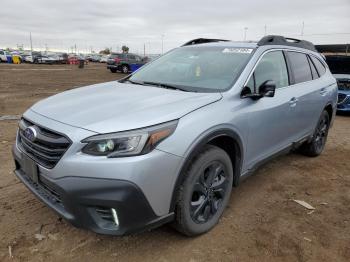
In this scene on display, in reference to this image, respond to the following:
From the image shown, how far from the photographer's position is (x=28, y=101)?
34.7 feet

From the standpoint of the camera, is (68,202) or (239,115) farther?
(239,115)

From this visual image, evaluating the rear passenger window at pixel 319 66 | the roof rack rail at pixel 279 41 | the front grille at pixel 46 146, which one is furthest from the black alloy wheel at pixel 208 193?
the rear passenger window at pixel 319 66

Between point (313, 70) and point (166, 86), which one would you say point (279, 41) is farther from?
point (166, 86)

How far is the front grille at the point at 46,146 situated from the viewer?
2426 mm

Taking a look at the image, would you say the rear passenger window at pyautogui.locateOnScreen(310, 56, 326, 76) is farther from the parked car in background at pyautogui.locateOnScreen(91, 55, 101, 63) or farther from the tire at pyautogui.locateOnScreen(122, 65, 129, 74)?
the parked car in background at pyautogui.locateOnScreen(91, 55, 101, 63)

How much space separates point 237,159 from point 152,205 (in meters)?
1.20

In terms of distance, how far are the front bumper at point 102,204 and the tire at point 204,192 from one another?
0.87 feet

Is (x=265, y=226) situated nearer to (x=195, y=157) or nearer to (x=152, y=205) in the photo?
(x=195, y=157)

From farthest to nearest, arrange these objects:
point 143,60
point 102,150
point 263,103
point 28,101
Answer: point 143,60
point 28,101
point 263,103
point 102,150

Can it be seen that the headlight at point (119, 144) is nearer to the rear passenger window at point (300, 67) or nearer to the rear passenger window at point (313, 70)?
the rear passenger window at point (300, 67)

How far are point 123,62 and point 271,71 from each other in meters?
25.2

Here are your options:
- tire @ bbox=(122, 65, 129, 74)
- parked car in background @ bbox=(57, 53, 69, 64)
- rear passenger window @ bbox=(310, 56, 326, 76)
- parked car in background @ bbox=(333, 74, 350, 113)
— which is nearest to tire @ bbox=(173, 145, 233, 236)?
rear passenger window @ bbox=(310, 56, 326, 76)

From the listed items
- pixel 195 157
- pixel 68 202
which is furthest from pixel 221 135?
pixel 68 202

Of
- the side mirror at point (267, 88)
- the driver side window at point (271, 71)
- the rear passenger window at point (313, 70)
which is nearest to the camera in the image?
the side mirror at point (267, 88)
